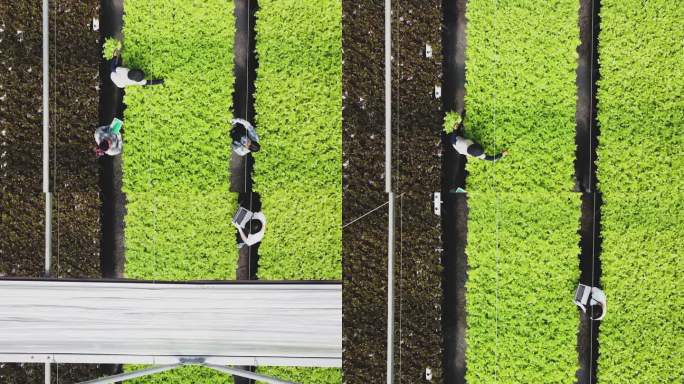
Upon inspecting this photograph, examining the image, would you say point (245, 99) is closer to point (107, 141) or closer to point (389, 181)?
point (107, 141)

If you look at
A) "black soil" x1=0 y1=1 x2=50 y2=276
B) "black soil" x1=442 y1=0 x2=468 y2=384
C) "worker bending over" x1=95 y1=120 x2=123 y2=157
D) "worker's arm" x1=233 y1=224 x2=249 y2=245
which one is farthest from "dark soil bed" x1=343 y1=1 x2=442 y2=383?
"black soil" x1=0 y1=1 x2=50 y2=276

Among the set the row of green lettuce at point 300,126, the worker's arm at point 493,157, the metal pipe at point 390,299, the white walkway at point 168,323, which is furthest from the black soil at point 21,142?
the worker's arm at point 493,157

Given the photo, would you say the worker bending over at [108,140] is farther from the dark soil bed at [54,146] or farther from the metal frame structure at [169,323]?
the metal frame structure at [169,323]

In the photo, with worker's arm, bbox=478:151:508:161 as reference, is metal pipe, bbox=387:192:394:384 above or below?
→ below

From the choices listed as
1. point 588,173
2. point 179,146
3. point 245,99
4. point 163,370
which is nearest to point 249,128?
point 245,99

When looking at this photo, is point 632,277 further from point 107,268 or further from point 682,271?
point 107,268

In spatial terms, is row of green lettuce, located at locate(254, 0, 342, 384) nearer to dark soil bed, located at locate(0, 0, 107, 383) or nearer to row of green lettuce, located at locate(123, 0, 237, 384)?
row of green lettuce, located at locate(123, 0, 237, 384)
